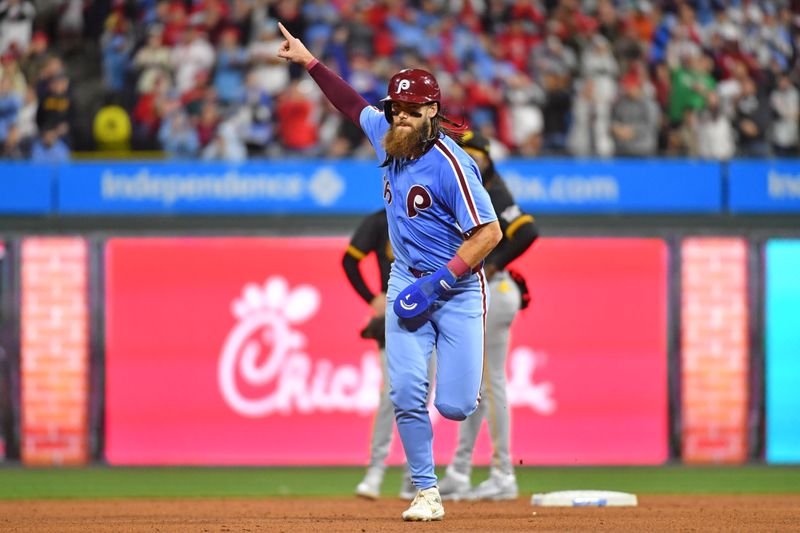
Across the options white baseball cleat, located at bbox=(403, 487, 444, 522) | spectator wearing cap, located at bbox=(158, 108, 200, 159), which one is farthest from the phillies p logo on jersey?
spectator wearing cap, located at bbox=(158, 108, 200, 159)

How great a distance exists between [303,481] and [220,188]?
2.93 m

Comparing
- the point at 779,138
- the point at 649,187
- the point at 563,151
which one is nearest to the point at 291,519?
the point at 649,187

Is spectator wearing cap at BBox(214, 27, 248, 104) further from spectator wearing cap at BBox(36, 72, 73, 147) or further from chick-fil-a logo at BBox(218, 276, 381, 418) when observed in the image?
chick-fil-a logo at BBox(218, 276, 381, 418)

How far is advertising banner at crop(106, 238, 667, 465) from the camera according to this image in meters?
12.6

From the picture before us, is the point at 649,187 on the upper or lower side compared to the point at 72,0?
lower

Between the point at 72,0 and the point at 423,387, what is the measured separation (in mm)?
9261

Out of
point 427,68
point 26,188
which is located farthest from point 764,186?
point 26,188

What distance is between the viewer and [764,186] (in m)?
12.8

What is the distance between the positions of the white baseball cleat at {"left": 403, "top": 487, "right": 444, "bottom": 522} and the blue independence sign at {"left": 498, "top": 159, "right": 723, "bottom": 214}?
246 inches

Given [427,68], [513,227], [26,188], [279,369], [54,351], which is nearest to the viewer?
[513,227]

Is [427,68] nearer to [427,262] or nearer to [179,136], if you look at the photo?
[179,136]

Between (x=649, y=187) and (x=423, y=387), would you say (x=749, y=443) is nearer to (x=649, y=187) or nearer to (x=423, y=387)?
(x=649, y=187)

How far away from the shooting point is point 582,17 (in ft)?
50.2

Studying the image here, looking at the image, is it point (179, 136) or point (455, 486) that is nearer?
point (455, 486)
